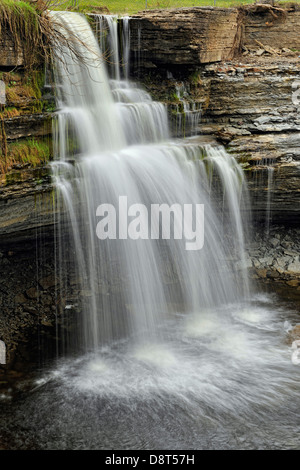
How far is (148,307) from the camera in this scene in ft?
30.2

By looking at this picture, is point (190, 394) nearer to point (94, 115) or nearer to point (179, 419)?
point (179, 419)

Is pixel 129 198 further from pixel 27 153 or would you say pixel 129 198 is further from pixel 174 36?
pixel 174 36

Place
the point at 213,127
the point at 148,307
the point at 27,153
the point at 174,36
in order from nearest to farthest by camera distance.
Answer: the point at 27,153, the point at 148,307, the point at 174,36, the point at 213,127

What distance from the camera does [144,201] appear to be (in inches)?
359

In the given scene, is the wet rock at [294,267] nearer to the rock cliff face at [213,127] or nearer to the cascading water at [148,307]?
the rock cliff face at [213,127]

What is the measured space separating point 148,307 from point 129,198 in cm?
212

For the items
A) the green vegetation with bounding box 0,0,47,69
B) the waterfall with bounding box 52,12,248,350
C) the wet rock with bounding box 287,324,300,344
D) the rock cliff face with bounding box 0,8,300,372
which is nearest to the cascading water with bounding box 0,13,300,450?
the waterfall with bounding box 52,12,248,350

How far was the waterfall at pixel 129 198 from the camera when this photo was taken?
28.8ft

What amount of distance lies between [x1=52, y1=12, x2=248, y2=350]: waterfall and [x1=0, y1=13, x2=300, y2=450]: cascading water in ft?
0.08

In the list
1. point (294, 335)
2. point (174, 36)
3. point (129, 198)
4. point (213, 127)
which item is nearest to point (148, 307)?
point (129, 198)

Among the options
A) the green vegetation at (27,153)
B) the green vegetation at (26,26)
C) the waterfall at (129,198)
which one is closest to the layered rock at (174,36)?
the waterfall at (129,198)

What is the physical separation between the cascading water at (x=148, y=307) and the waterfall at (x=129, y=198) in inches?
1.0

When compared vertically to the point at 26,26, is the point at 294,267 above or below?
below
